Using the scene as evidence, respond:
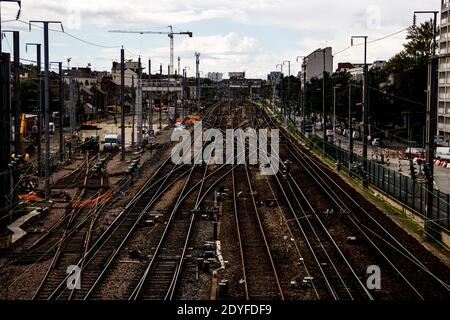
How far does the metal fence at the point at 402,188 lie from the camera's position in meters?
15.0

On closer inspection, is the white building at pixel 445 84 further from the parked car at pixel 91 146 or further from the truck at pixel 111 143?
the parked car at pixel 91 146

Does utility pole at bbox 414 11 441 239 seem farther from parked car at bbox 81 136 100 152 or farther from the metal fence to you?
parked car at bbox 81 136 100 152

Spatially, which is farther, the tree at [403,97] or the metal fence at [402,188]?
the tree at [403,97]

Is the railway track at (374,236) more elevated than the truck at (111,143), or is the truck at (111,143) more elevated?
the truck at (111,143)

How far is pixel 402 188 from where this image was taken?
19094 millimetres

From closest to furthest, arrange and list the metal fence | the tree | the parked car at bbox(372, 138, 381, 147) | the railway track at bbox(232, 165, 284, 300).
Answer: the railway track at bbox(232, 165, 284, 300)
the metal fence
the parked car at bbox(372, 138, 381, 147)
the tree

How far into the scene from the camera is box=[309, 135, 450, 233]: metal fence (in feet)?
49.4

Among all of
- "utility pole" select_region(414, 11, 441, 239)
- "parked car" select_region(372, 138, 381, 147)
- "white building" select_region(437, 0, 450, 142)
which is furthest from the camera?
"white building" select_region(437, 0, 450, 142)

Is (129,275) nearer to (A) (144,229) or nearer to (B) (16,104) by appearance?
(A) (144,229)

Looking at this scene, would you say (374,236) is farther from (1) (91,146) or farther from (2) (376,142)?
(2) (376,142)

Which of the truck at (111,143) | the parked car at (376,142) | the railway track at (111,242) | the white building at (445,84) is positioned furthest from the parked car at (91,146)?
the white building at (445,84)

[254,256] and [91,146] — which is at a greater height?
[91,146]

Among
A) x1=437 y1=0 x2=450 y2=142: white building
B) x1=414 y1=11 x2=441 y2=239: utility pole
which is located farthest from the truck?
x1=437 y1=0 x2=450 y2=142: white building

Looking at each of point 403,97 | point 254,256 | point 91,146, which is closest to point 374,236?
point 254,256
